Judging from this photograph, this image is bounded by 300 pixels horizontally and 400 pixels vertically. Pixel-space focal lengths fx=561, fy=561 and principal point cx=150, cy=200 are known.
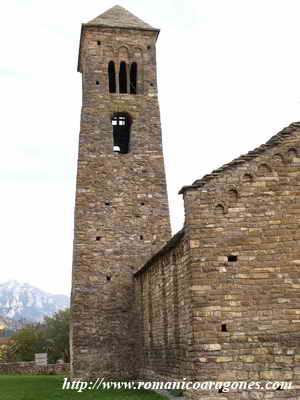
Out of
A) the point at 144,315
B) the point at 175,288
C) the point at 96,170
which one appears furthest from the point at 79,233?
the point at 175,288

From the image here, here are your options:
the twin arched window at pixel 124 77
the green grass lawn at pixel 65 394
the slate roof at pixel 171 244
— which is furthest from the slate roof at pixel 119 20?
the green grass lawn at pixel 65 394

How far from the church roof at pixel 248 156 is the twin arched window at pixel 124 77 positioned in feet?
36.0

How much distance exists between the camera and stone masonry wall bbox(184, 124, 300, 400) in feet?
33.7

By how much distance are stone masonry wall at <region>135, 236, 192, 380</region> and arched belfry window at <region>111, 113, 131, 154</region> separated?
5.82 m

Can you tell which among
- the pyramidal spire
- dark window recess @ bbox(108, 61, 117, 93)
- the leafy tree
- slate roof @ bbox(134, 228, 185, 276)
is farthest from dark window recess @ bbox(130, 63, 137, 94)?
the leafy tree

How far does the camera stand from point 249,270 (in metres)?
10.7

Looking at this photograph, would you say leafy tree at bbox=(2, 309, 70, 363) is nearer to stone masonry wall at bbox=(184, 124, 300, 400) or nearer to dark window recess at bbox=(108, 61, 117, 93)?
dark window recess at bbox=(108, 61, 117, 93)

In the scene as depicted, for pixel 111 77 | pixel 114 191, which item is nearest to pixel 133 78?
pixel 111 77

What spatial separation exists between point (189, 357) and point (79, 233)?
896 centimetres

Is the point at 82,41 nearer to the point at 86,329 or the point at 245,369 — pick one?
the point at 86,329

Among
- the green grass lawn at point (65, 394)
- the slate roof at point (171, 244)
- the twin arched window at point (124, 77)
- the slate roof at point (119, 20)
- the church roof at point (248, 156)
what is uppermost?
the slate roof at point (119, 20)

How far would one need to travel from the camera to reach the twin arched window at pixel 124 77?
21.5 meters

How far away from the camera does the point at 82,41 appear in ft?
72.4

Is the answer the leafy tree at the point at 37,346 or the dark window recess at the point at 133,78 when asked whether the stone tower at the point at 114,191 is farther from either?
the leafy tree at the point at 37,346
